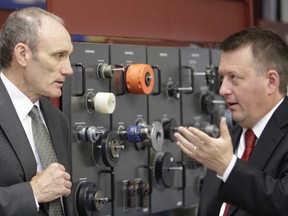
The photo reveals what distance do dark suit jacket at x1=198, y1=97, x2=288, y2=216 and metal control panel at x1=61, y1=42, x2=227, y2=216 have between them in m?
0.55

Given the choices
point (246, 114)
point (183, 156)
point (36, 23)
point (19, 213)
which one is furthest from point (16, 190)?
point (183, 156)

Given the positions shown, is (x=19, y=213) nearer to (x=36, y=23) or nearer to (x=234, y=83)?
(x=36, y=23)

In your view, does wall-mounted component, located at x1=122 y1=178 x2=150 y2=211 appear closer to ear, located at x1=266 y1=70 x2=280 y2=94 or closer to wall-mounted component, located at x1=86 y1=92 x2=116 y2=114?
wall-mounted component, located at x1=86 y1=92 x2=116 y2=114

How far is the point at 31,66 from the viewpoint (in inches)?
A: 98.3

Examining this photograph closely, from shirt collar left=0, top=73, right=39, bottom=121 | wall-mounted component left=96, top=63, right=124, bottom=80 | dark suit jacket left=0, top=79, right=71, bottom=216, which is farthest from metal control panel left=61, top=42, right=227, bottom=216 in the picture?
dark suit jacket left=0, top=79, right=71, bottom=216

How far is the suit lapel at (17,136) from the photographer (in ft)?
7.79

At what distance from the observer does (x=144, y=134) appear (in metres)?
3.08

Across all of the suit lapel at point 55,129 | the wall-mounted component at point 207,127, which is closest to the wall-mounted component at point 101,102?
the suit lapel at point 55,129

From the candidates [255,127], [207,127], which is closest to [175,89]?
[207,127]

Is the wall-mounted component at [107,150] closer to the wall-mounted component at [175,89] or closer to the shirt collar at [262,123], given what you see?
the wall-mounted component at [175,89]

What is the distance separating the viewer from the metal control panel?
289 cm

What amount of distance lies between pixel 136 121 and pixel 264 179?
A: 102 cm

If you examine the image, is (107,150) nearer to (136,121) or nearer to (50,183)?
(136,121)

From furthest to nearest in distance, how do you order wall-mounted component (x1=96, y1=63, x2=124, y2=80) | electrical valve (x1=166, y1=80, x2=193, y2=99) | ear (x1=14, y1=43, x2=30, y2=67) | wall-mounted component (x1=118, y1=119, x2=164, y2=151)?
electrical valve (x1=166, y1=80, x2=193, y2=99), wall-mounted component (x1=118, y1=119, x2=164, y2=151), wall-mounted component (x1=96, y1=63, x2=124, y2=80), ear (x1=14, y1=43, x2=30, y2=67)
